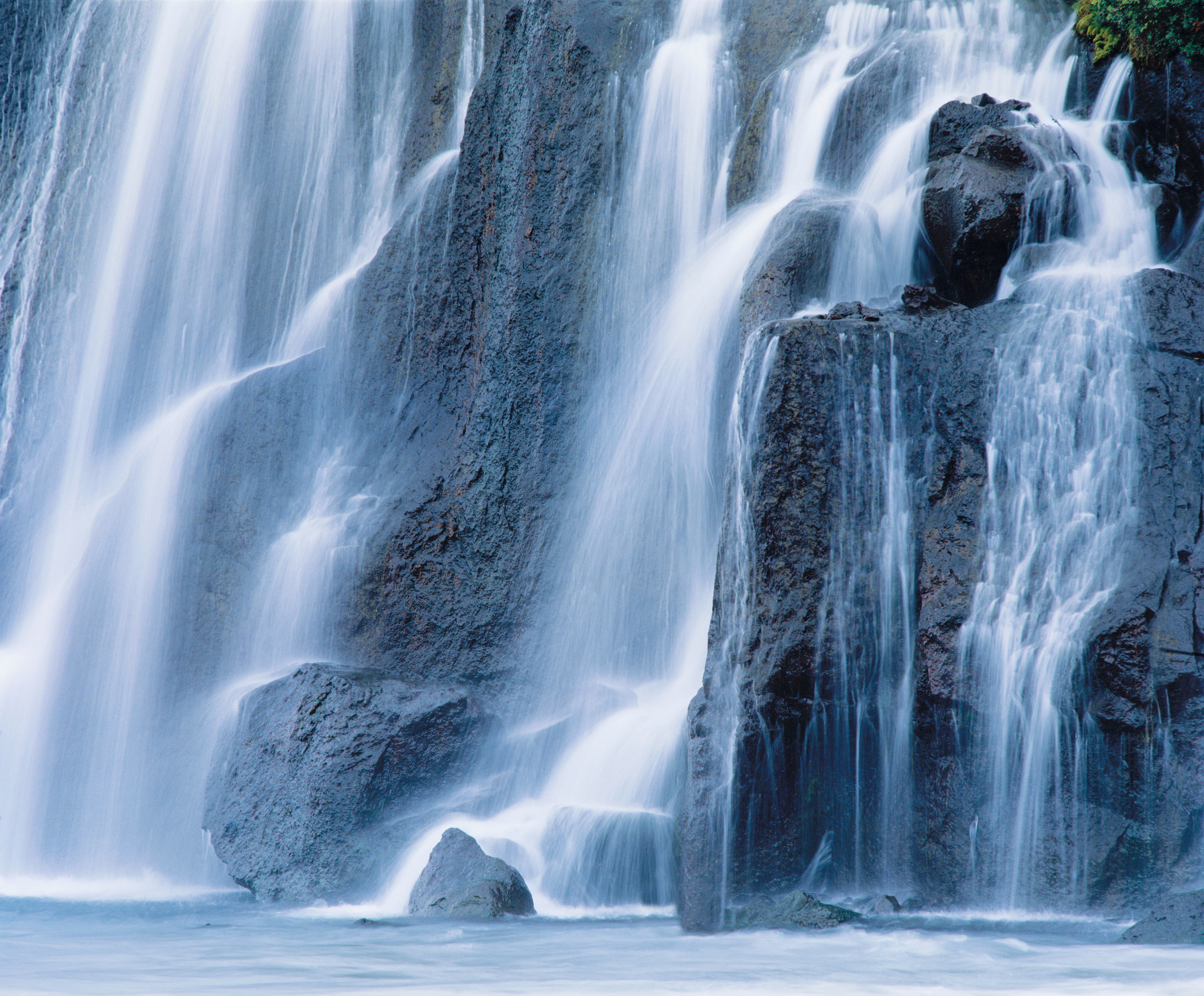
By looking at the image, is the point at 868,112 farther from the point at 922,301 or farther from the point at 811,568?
the point at 811,568

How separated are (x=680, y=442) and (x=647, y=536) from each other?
870 mm

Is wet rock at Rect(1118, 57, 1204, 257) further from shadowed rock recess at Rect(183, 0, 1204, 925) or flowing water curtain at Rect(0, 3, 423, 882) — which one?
flowing water curtain at Rect(0, 3, 423, 882)

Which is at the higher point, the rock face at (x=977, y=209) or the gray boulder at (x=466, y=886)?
the rock face at (x=977, y=209)

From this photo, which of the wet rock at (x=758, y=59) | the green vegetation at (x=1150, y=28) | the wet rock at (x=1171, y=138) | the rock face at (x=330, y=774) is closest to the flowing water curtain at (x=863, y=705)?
the rock face at (x=330, y=774)

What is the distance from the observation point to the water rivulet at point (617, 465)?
7.68 meters

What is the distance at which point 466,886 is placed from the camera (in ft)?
26.3

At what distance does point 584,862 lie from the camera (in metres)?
8.46

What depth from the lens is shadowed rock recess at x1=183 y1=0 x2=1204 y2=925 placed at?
7484mm

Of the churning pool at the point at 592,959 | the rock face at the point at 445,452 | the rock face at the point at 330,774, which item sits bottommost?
the churning pool at the point at 592,959

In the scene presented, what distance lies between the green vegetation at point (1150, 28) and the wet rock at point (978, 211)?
1853mm

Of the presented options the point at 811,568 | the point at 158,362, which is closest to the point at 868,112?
the point at 811,568

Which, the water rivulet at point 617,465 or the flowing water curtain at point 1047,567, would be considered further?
the water rivulet at point 617,465

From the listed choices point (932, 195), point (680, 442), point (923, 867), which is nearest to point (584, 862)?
point (923, 867)

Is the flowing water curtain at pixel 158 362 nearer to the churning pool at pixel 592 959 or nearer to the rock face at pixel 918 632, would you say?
the churning pool at pixel 592 959
